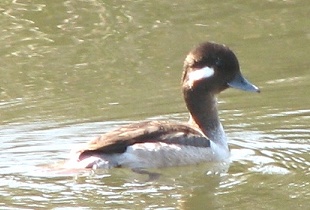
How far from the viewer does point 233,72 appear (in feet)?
40.8

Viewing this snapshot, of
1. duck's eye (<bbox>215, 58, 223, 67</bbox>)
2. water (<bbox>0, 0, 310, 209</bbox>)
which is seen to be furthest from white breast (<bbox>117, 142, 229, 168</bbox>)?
duck's eye (<bbox>215, 58, 223, 67</bbox>)

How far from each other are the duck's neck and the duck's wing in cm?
27

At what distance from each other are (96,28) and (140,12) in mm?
985

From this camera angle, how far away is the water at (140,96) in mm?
10727

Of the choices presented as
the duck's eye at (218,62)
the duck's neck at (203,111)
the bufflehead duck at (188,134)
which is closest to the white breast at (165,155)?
Result: the bufflehead duck at (188,134)

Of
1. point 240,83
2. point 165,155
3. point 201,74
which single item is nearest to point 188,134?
point 165,155

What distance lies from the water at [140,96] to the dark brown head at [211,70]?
637 millimetres

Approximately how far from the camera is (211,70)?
12.2 metres

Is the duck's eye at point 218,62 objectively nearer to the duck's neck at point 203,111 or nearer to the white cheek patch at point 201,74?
the white cheek patch at point 201,74

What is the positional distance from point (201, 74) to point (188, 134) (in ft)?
2.32

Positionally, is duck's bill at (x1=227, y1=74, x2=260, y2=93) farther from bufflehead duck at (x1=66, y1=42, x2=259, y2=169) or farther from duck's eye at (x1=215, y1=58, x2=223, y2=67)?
duck's eye at (x1=215, y1=58, x2=223, y2=67)

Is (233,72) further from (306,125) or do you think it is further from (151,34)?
(151,34)

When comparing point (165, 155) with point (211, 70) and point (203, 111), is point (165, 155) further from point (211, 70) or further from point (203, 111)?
point (211, 70)

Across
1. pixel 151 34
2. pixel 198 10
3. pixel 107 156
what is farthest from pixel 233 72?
pixel 198 10
